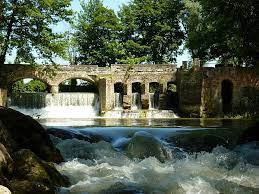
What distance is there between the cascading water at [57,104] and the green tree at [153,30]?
11.8 metres

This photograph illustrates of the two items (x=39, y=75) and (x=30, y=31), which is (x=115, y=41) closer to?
(x=39, y=75)

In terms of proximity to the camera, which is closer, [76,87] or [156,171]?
[156,171]

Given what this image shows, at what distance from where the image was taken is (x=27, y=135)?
9.68 metres

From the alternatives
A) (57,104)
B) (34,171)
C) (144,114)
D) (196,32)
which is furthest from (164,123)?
(34,171)

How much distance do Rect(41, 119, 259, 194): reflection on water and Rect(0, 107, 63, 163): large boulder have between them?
1.41 feet

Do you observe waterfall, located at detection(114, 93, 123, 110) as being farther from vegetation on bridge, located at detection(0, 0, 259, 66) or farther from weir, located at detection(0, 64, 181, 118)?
vegetation on bridge, located at detection(0, 0, 259, 66)

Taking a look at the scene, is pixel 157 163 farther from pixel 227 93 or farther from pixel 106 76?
pixel 106 76

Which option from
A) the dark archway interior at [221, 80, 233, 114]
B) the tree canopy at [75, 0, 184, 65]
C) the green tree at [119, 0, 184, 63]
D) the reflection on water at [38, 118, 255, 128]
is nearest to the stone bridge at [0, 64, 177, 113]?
the dark archway interior at [221, 80, 233, 114]

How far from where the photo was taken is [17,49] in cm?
3031

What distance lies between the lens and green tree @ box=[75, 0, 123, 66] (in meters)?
44.2

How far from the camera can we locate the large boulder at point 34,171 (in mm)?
7315

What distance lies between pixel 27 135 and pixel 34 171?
2.37 metres

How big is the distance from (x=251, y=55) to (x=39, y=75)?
993 inches

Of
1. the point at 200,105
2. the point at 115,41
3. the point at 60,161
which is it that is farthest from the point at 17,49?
the point at 60,161
